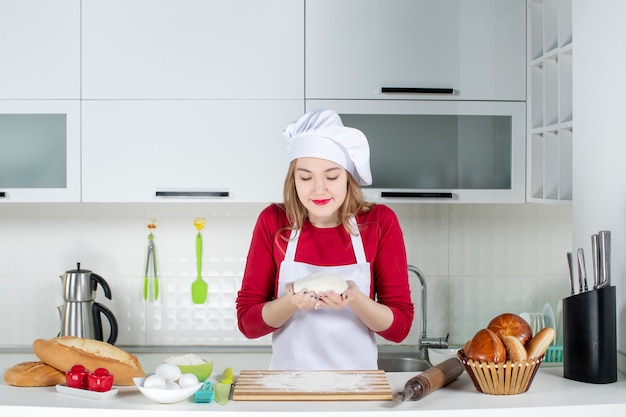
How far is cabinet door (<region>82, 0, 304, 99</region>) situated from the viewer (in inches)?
91.6

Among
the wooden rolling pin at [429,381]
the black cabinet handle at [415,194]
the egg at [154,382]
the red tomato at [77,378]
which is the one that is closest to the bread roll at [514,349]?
the wooden rolling pin at [429,381]

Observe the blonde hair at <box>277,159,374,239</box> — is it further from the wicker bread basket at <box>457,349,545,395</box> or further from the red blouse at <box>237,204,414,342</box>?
the wicker bread basket at <box>457,349,545,395</box>

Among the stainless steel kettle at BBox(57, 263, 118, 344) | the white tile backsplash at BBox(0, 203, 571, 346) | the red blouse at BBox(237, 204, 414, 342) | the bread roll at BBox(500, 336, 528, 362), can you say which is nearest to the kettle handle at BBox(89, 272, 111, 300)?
the stainless steel kettle at BBox(57, 263, 118, 344)

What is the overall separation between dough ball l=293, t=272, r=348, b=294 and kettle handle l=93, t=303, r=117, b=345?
3.83 feet

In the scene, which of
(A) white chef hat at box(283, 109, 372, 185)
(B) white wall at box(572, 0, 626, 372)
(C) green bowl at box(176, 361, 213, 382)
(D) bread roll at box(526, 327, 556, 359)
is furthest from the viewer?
(A) white chef hat at box(283, 109, 372, 185)

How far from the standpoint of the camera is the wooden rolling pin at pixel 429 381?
1.31m

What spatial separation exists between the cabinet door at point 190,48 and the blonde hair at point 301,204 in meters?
0.60

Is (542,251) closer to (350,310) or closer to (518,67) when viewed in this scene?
(518,67)

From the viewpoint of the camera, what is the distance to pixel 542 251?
9.06 feet

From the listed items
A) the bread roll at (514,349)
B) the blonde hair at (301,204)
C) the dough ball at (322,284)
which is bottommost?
the bread roll at (514,349)

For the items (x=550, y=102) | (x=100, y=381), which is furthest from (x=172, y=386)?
(x=550, y=102)

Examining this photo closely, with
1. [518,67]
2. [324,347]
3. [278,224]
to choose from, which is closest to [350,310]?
[324,347]

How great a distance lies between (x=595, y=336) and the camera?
150cm

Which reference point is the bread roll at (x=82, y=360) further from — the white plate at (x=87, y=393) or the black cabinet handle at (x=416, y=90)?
the black cabinet handle at (x=416, y=90)
